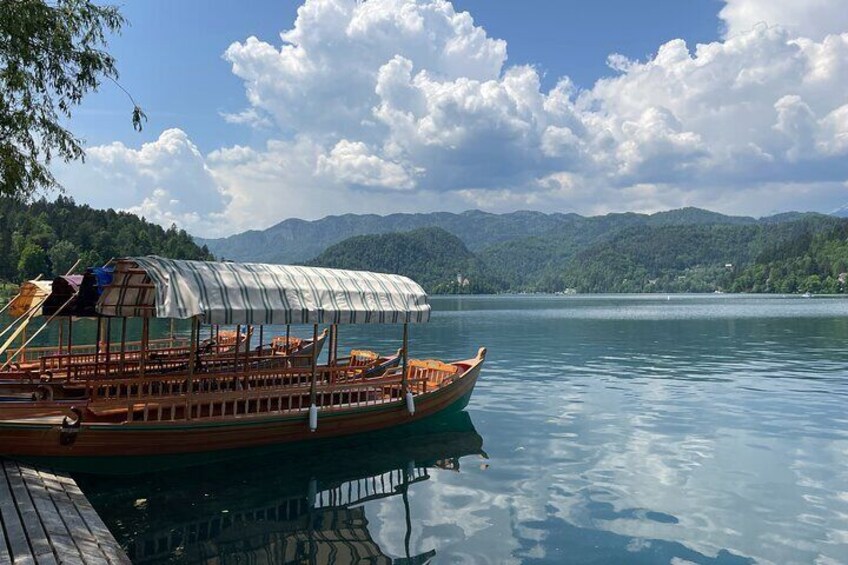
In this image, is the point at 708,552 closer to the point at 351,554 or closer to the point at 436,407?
the point at 351,554

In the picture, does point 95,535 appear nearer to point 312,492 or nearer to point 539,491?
point 312,492

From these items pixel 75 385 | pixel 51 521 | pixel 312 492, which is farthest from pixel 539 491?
pixel 75 385

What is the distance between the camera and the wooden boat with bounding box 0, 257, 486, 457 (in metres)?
12.9

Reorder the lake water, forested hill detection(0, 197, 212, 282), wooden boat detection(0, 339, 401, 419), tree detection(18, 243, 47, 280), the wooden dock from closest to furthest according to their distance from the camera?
the wooden dock → the lake water → wooden boat detection(0, 339, 401, 419) → tree detection(18, 243, 47, 280) → forested hill detection(0, 197, 212, 282)

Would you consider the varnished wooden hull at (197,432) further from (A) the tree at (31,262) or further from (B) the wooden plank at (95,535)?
(A) the tree at (31,262)

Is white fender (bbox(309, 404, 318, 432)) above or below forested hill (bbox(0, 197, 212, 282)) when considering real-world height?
below

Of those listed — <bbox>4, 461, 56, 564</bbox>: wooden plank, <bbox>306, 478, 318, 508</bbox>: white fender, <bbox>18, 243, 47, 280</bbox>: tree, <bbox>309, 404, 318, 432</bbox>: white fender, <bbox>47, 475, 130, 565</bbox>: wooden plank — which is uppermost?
<bbox>18, 243, 47, 280</bbox>: tree

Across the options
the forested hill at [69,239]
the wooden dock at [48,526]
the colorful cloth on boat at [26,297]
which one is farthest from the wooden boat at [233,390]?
the forested hill at [69,239]

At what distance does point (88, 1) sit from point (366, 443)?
12860 millimetres

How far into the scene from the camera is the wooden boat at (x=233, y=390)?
12.9 meters

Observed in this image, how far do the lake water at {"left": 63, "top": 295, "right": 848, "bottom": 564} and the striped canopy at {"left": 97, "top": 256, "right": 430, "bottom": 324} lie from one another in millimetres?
3797

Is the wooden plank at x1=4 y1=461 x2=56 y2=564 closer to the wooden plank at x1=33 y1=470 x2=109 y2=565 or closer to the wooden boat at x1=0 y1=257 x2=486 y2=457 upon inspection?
the wooden plank at x1=33 y1=470 x2=109 y2=565

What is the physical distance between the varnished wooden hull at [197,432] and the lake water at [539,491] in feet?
1.92

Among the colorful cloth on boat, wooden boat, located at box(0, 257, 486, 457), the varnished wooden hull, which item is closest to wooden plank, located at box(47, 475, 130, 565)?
the varnished wooden hull
